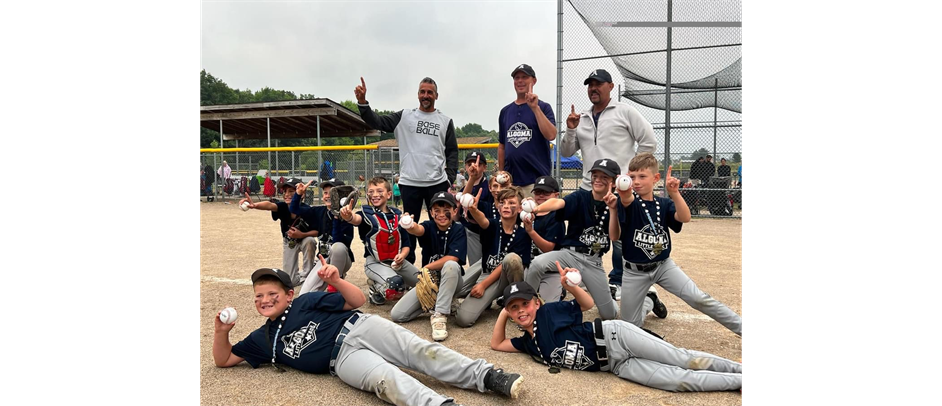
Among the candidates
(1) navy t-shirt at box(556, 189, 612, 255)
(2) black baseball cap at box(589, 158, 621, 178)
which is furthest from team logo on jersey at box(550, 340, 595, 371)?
(2) black baseball cap at box(589, 158, 621, 178)

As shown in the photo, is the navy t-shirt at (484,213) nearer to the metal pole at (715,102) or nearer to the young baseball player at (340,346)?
the young baseball player at (340,346)

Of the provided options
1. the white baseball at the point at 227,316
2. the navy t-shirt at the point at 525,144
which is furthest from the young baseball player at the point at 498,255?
the white baseball at the point at 227,316

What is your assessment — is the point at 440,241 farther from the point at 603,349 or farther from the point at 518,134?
the point at 603,349

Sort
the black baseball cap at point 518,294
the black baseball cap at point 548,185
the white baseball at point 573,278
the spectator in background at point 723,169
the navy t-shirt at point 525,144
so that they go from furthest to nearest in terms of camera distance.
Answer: the spectator in background at point 723,169 < the navy t-shirt at point 525,144 < the black baseball cap at point 548,185 < the black baseball cap at point 518,294 < the white baseball at point 573,278

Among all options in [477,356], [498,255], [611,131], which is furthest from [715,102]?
[477,356]

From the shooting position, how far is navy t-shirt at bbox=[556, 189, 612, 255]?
363cm

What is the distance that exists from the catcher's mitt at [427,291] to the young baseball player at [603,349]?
31.2 inches

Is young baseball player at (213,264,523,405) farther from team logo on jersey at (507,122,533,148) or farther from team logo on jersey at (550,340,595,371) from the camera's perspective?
team logo on jersey at (507,122,533,148)

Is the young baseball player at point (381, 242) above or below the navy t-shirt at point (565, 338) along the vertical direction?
above

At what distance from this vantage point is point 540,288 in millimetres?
3900

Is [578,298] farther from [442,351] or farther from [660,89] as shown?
[660,89]

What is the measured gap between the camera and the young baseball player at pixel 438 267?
11.8ft
